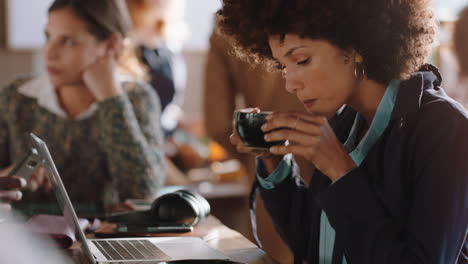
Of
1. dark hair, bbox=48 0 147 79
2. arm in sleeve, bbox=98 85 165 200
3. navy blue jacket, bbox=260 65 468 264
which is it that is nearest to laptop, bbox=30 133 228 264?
navy blue jacket, bbox=260 65 468 264

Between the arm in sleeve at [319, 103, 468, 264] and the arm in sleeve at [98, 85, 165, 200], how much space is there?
0.97 meters

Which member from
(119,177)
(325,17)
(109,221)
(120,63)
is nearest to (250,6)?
(325,17)

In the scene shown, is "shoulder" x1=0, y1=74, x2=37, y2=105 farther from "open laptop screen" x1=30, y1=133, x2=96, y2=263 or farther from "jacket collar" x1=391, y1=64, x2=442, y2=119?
"jacket collar" x1=391, y1=64, x2=442, y2=119

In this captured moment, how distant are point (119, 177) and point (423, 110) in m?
1.14

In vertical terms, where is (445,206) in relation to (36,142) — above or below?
below

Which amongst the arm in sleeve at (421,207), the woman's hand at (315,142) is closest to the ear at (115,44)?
the woman's hand at (315,142)

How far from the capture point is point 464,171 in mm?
1081

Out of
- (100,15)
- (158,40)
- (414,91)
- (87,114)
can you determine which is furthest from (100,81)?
(158,40)

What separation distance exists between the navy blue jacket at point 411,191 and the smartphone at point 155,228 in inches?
13.9

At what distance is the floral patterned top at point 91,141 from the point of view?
2.07m

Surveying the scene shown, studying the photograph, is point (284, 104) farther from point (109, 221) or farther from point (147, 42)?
point (147, 42)

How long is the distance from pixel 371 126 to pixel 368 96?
3.1 inches

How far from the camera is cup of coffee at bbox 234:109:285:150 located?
4.24 ft

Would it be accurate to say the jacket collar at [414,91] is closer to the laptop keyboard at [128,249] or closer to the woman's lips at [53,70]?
the laptop keyboard at [128,249]
